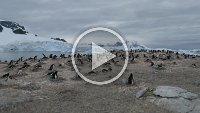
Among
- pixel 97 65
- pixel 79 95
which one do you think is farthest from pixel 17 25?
pixel 79 95

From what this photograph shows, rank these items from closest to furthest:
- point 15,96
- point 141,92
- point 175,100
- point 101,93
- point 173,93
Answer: point 175,100 → point 173,93 → point 15,96 → point 141,92 → point 101,93

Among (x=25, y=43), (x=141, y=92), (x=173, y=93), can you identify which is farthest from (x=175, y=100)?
(x=25, y=43)

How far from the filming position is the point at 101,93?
2281 centimetres

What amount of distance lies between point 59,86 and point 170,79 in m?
8.19

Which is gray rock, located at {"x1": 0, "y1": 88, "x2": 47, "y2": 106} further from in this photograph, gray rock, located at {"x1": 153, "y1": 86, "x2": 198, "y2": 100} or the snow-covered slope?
the snow-covered slope

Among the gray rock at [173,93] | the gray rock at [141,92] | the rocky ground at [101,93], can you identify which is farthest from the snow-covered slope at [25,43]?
the gray rock at [173,93]

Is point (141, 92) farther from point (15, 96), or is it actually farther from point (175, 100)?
point (15, 96)

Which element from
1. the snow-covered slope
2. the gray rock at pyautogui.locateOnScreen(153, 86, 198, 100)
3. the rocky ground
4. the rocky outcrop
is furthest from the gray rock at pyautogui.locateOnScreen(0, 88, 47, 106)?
the snow-covered slope

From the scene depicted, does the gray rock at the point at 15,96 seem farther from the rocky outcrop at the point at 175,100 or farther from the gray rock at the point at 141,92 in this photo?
the rocky outcrop at the point at 175,100

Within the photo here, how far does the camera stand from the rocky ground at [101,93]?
1959 cm

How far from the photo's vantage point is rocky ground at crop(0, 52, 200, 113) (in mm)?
19594

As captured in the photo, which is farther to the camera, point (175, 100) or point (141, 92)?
point (141, 92)

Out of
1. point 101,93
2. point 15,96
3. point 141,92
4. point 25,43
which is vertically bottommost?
point 15,96

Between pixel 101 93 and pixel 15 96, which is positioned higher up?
pixel 101 93
